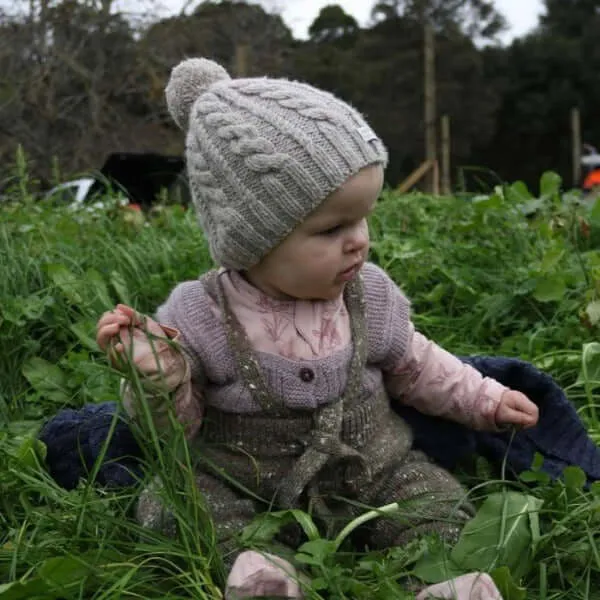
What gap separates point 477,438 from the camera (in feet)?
7.84

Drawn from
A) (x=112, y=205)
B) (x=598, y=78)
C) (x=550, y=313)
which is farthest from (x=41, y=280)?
(x=598, y=78)

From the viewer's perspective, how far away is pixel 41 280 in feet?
10.5

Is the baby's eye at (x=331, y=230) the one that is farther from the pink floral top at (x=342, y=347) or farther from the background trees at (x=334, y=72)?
the background trees at (x=334, y=72)

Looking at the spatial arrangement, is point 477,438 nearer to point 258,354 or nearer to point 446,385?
point 446,385

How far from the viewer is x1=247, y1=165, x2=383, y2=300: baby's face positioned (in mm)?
1972

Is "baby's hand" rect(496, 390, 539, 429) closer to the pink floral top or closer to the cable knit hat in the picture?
the pink floral top

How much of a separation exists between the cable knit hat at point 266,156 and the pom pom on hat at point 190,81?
0.40ft

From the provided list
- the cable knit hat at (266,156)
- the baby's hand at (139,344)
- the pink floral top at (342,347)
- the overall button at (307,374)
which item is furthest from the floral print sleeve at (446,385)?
the baby's hand at (139,344)

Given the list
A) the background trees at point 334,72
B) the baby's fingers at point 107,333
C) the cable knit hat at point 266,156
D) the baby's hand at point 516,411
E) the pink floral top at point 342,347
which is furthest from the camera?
the background trees at point 334,72

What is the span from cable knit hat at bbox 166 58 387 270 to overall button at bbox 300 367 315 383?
24cm

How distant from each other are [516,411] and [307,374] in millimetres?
505

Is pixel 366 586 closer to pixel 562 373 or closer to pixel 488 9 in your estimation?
pixel 562 373

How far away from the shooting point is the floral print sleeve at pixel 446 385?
7.35 ft

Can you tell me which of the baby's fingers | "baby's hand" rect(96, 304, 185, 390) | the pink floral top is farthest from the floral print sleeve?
the baby's fingers
